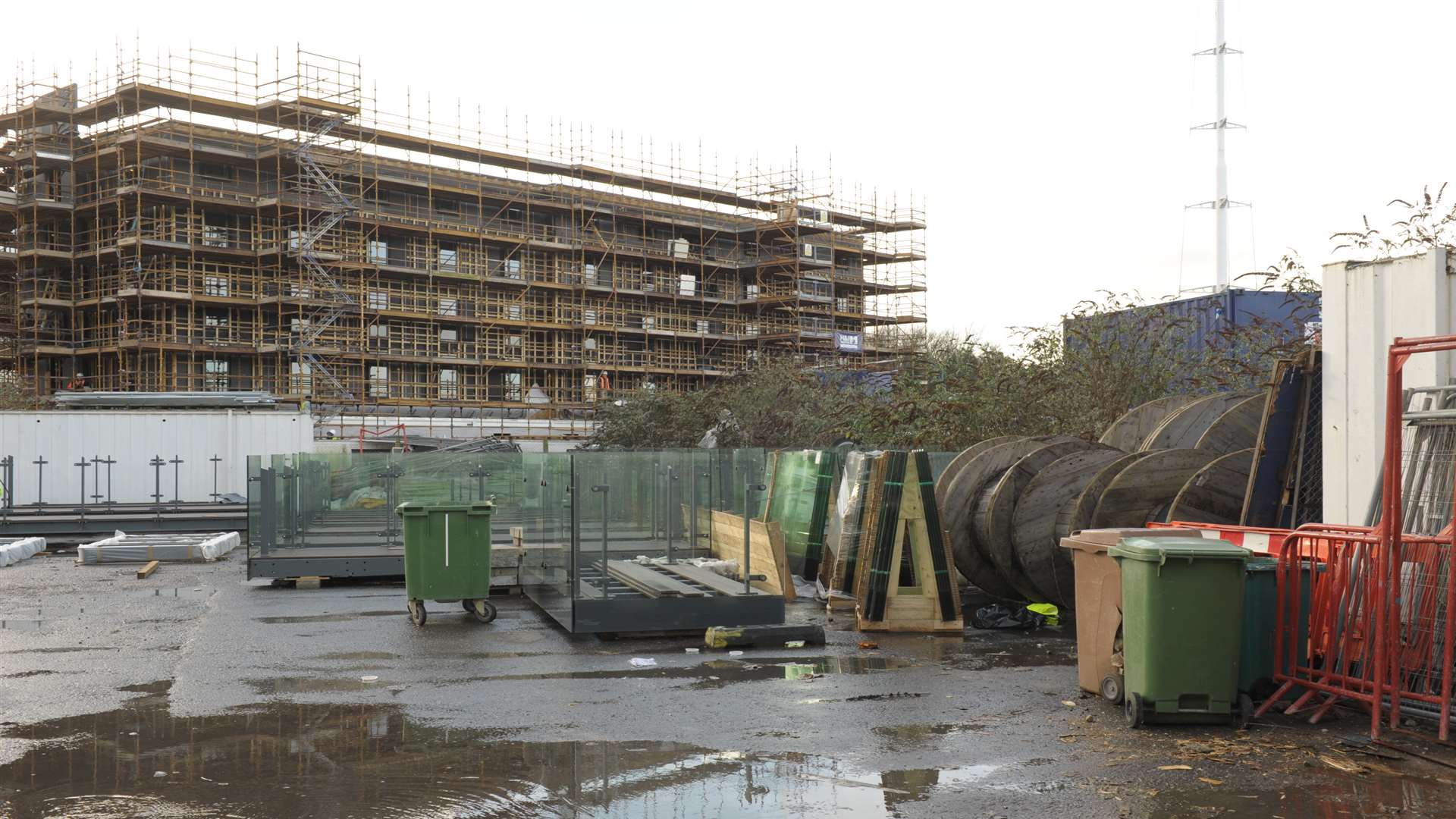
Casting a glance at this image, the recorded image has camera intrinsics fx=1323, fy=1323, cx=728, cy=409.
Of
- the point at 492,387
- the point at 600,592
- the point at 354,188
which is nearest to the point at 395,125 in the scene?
the point at 354,188

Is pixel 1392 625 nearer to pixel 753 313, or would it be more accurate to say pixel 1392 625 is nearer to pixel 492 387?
pixel 492 387

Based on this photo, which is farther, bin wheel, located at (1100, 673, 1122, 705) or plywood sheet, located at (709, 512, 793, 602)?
plywood sheet, located at (709, 512, 793, 602)

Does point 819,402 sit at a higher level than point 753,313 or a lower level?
lower

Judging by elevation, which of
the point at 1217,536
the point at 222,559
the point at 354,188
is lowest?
the point at 222,559

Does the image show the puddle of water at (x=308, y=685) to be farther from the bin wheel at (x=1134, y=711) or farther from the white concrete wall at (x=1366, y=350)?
the white concrete wall at (x=1366, y=350)

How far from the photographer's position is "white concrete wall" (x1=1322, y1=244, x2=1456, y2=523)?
9.42 m

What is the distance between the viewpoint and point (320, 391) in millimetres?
53156

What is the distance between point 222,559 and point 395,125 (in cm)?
4140

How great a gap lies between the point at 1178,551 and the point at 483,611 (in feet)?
24.6

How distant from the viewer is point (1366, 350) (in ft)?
32.6

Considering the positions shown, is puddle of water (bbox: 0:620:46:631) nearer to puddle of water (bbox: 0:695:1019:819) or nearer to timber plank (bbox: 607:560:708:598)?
puddle of water (bbox: 0:695:1019:819)

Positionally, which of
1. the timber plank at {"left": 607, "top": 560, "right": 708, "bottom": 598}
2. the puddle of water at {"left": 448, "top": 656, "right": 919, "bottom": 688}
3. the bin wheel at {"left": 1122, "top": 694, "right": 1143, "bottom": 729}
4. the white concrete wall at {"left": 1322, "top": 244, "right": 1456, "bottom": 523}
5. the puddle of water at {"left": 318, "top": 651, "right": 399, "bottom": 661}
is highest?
the white concrete wall at {"left": 1322, "top": 244, "right": 1456, "bottom": 523}

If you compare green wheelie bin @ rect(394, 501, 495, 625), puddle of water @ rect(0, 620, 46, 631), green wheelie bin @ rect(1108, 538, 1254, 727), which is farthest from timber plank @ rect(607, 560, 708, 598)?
puddle of water @ rect(0, 620, 46, 631)

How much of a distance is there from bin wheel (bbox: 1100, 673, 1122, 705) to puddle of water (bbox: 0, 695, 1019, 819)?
179 centimetres
